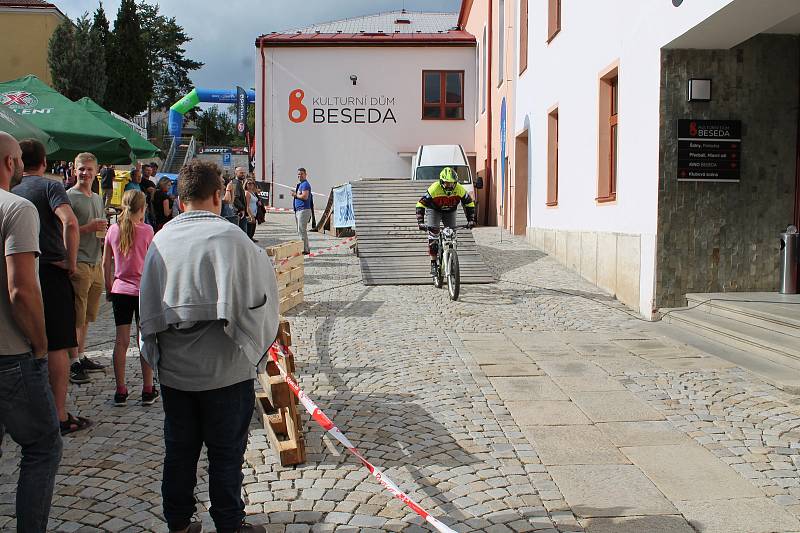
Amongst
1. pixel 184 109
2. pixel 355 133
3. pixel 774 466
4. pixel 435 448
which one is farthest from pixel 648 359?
pixel 184 109

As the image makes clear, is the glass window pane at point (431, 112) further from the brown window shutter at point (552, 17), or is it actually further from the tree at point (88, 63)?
the tree at point (88, 63)

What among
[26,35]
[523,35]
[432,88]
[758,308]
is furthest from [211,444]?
[26,35]

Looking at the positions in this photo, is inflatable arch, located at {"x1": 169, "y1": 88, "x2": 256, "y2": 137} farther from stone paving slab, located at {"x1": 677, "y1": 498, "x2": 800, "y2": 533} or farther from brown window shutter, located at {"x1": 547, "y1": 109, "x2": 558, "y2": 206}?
stone paving slab, located at {"x1": 677, "y1": 498, "x2": 800, "y2": 533}

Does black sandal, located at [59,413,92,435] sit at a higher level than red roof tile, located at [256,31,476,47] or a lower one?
lower

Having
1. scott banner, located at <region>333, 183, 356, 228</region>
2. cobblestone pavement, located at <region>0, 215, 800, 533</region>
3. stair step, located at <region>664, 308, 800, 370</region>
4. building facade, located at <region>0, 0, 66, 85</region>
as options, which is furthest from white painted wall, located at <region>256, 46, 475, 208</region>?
stair step, located at <region>664, 308, 800, 370</region>

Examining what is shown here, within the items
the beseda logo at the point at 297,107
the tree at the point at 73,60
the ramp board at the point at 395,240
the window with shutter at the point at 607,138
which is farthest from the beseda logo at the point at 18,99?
the tree at the point at 73,60

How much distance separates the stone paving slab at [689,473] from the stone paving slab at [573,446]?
13 centimetres

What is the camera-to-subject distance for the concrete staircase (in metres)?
7.08

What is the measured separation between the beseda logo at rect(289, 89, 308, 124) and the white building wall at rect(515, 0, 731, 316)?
583 inches

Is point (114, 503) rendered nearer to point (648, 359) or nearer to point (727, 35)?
point (648, 359)

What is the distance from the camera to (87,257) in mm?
6043

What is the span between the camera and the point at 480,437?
4969 millimetres

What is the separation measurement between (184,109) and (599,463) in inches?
1663

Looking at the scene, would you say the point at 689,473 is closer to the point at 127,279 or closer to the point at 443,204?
the point at 127,279
